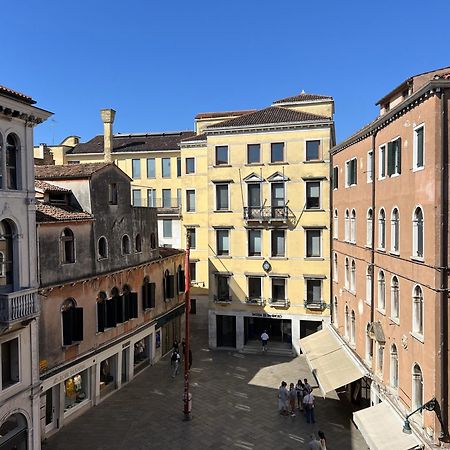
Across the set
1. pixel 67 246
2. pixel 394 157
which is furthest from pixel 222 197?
pixel 394 157

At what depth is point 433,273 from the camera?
1359 centimetres

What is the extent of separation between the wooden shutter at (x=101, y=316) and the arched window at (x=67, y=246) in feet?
10.3

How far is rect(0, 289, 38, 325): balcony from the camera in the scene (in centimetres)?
1428

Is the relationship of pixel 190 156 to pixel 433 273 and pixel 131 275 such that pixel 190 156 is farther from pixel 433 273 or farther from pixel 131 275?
pixel 433 273

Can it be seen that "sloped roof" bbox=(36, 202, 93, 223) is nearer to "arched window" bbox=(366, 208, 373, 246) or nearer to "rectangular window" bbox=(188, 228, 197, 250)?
"arched window" bbox=(366, 208, 373, 246)

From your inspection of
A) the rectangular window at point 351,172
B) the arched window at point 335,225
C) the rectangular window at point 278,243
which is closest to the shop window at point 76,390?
the rectangular window at point 278,243

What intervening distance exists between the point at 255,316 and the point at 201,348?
4626mm

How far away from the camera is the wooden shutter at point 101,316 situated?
22.5 meters

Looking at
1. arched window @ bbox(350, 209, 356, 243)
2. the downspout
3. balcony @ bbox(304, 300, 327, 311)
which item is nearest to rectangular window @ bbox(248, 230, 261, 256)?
balcony @ bbox(304, 300, 327, 311)

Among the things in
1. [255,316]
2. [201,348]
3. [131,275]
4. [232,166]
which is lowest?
[201,348]

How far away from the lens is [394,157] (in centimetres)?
1728

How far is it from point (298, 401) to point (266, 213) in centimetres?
1264

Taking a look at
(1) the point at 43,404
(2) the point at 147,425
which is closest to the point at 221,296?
(2) the point at 147,425

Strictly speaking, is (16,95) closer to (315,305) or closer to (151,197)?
(315,305)
